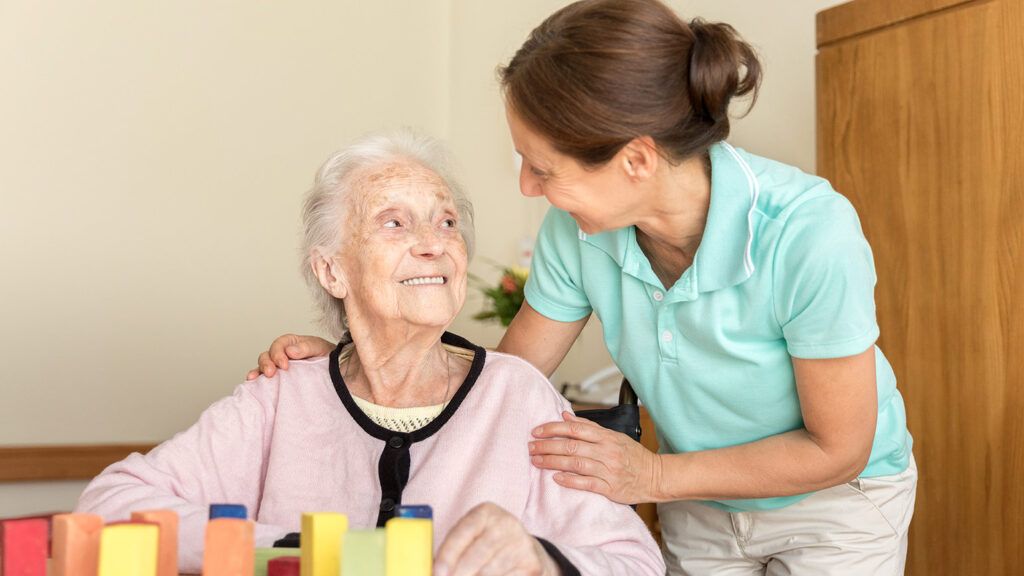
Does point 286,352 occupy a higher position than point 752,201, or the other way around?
point 752,201

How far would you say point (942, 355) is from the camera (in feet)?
6.68

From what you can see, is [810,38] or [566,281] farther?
[810,38]

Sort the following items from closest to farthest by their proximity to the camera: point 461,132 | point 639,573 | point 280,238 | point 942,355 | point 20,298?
point 639,573
point 942,355
point 20,298
point 280,238
point 461,132

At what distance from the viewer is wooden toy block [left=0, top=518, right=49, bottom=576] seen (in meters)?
1.02

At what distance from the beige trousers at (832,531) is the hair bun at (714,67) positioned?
683mm

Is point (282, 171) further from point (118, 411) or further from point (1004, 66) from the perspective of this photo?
point (1004, 66)

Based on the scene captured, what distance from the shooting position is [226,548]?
0.98 meters

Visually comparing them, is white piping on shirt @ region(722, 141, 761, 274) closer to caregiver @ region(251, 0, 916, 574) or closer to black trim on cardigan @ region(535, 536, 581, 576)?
caregiver @ region(251, 0, 916, 574)

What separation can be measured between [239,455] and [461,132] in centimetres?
288

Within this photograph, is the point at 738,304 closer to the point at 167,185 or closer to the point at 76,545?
the point at 76,545

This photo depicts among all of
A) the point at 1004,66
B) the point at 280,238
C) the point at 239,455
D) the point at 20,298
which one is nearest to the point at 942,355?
the point at 1004,66

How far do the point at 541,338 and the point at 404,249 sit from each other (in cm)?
35

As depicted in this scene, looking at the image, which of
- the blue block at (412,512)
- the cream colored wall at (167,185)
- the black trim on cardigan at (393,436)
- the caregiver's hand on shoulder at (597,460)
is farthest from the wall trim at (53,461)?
the blue block at (412,512)

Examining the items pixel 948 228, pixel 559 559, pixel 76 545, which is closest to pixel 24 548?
pixel 76 545
